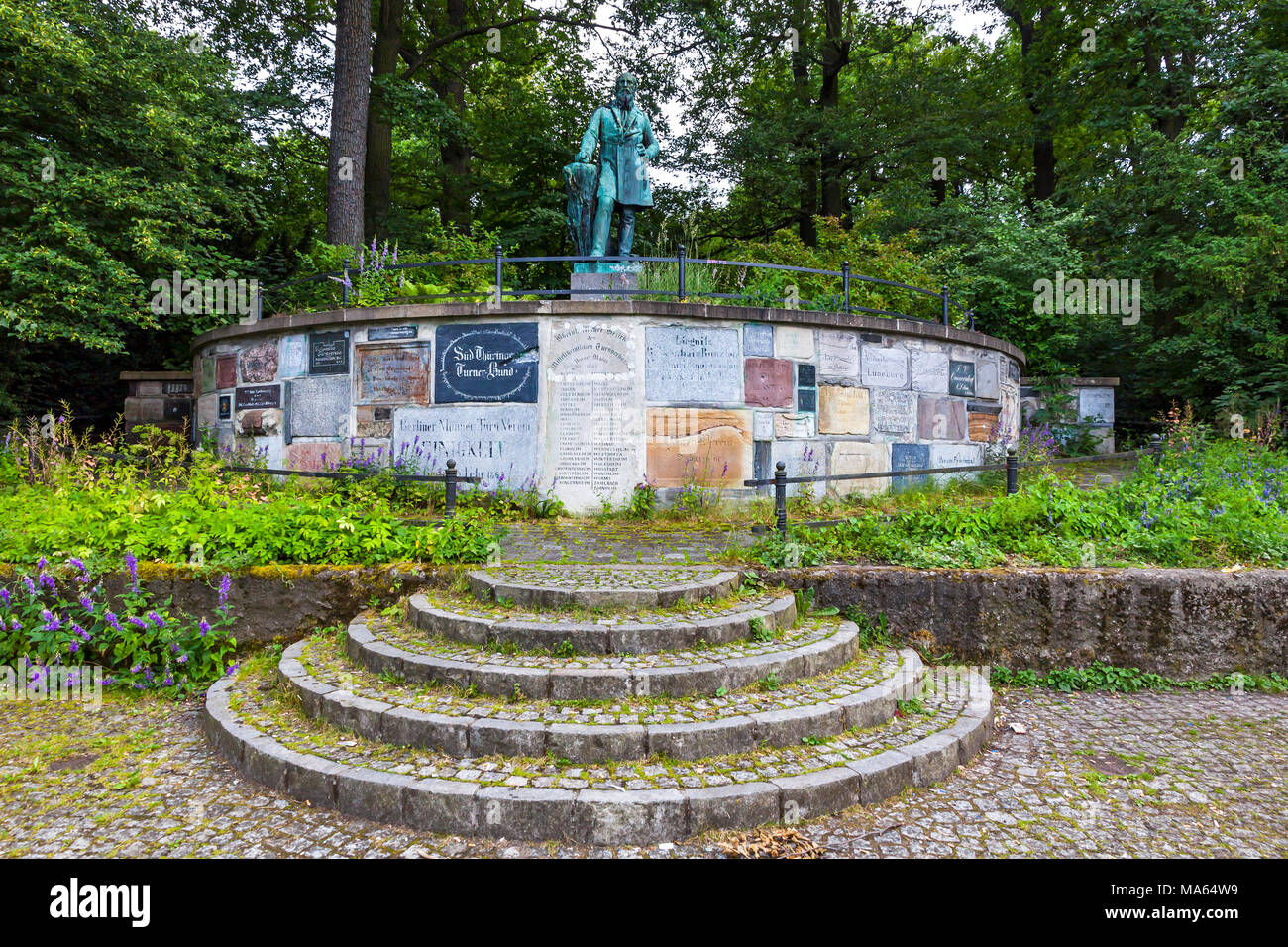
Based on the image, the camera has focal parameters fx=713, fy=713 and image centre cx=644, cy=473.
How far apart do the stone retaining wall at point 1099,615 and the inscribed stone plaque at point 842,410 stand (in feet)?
10.6

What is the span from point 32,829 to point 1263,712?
22.6ft

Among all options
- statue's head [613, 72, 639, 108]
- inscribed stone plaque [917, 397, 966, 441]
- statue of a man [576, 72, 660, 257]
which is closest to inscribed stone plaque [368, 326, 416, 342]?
statue of a man [576, 72, 660, 257]

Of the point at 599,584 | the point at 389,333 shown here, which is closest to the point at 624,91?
the point at 389,333

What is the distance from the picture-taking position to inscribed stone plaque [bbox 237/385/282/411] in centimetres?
866

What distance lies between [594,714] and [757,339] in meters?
5.22

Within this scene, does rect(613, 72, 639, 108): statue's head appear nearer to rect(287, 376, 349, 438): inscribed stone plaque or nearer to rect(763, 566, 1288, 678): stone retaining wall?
rect(287, 376, 349, 438): inscribed stone plaque

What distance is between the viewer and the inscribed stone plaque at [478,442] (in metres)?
7.60

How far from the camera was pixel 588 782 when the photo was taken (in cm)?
326

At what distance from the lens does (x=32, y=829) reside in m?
3.17

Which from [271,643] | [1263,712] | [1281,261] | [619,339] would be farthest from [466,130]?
[1263,712]

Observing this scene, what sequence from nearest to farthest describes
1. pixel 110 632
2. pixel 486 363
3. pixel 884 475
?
pixel 110 632, pixel 884 475, pixel 486 363

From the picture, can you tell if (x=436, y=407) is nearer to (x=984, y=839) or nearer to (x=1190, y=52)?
(x=984, y=839)

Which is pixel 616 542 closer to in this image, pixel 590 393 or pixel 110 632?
pixel 590 393

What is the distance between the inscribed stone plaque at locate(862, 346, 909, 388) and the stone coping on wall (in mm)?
248
